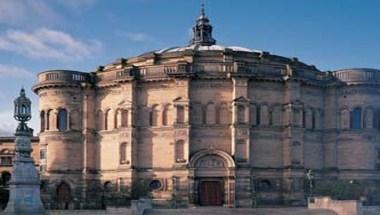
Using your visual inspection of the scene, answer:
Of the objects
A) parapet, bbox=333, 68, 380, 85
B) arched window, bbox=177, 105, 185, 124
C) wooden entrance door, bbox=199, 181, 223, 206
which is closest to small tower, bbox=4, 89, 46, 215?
arched window, bbox=177, 105, 185, 124

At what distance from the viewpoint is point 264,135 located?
64312mm

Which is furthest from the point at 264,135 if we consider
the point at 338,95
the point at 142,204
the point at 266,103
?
the point at 142,204

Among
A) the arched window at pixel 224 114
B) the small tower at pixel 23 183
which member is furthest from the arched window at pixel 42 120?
the small tower at pixel 23 183

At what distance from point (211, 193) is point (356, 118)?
15.6 m

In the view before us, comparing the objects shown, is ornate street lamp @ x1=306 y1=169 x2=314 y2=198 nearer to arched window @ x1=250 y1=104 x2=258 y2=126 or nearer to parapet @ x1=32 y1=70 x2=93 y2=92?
arched window @ x1=250 y1=104 x2=258 y2=126

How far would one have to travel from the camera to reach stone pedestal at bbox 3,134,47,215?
39.6 meters

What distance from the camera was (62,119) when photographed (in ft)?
225

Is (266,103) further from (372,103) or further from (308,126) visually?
(372,103)

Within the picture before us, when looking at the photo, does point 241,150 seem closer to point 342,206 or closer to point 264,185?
point 264,185

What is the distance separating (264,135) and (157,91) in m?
9.79

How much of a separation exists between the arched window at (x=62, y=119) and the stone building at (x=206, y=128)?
9cm

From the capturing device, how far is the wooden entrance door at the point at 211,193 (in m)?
62.8

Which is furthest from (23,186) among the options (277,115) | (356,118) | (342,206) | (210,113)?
(356,118)

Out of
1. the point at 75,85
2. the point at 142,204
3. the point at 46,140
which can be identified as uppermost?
the point at 75,85
